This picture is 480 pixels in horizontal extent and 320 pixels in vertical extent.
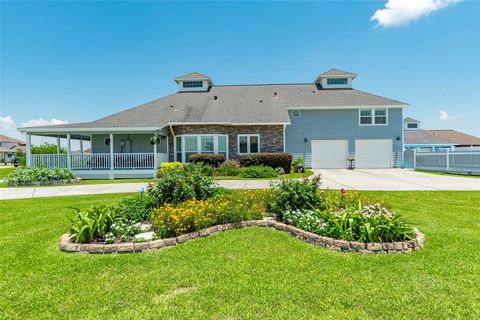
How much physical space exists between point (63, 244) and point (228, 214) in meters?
2.89

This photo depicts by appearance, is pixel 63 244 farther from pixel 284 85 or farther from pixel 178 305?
pixel 284 85

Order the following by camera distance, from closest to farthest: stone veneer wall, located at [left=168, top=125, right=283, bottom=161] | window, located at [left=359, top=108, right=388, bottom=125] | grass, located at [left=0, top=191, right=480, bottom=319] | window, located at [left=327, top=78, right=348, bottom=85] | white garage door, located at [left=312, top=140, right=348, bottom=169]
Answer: grass, located at [left=0, top=191, right=480, bottom=319]
stone veneer wall, located at [left=168, top=125, right=283, bottom=161]
window, located at [left=359, top=108, right=388, bottom=125]
white garage door, located at [left=312, top=140, right=348, bottom=169]
window, located at [left=327, top=78, right=348, bottom=85]

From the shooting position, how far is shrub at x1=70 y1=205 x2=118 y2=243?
4551 millimetres

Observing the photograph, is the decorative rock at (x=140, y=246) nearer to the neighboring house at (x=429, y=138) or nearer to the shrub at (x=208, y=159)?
the shrub at (x=208, y=159)

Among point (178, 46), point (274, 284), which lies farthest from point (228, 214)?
point (178, 46)

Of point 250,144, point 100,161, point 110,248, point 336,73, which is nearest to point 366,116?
point 336,73

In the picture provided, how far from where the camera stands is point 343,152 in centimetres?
2259

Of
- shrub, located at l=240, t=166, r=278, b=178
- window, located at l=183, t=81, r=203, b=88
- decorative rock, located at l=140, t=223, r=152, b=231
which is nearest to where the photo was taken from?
decorative rock, located at l=140, t=223, r=152, b=231

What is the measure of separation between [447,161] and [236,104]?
15789mm

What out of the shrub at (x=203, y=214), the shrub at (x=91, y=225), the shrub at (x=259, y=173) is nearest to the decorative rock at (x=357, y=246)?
the shrub at (x=203, y=214)

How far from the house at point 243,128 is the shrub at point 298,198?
42.2ft

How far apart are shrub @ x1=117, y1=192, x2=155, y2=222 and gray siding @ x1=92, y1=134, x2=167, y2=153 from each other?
45.6 feet

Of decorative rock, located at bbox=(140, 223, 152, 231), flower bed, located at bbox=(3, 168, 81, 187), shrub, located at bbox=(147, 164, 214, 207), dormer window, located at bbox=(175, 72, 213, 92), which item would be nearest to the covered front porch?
flower bed, located at bbox=(3, 168, 81, 187)

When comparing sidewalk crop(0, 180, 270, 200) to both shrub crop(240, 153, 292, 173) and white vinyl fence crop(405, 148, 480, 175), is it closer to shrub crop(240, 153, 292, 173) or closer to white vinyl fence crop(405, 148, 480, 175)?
shrub crop(240, 153, 292, 173)
